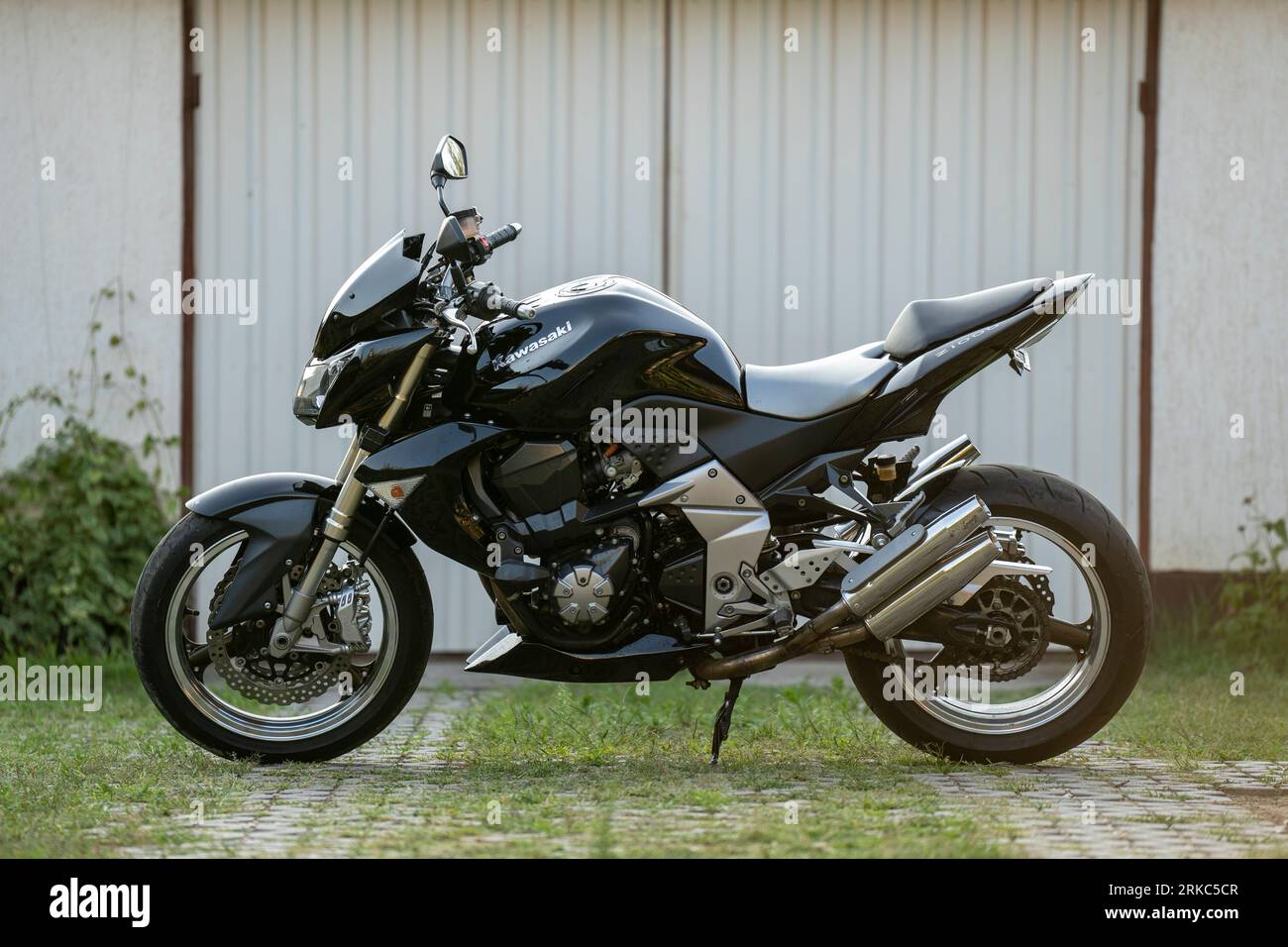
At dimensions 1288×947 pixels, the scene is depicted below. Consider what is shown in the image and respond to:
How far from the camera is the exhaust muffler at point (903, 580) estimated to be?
4.57 metres

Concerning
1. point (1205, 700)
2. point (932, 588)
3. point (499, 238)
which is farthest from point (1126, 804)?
point (499, 238)

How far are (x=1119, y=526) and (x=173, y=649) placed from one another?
2.75 meters

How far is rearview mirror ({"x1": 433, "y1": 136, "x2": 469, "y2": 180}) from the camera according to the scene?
176 inches

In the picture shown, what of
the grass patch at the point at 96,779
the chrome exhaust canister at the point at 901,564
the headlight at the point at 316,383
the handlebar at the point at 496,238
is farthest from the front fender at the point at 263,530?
the chrome exhaust canister at the point at 901,564

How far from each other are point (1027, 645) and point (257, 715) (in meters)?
2.24

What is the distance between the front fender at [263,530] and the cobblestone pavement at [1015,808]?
18.9 inches

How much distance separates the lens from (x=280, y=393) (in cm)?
759

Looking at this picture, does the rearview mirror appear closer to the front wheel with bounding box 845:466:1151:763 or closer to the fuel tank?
the fuel tank

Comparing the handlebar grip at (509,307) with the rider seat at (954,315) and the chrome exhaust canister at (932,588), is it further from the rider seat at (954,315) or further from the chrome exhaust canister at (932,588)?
the chrome exhaust canister at (932,588)

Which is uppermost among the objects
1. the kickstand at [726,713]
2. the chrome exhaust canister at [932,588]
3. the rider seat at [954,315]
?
the rider seat at [954,315]

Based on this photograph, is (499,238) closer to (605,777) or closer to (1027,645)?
(605,777)

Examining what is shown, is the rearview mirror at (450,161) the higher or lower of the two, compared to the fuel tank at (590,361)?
higher

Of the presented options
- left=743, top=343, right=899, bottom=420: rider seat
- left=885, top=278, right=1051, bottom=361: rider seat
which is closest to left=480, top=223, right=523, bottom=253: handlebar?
left=743, top=343, right=899, bottom=420: rider seat
